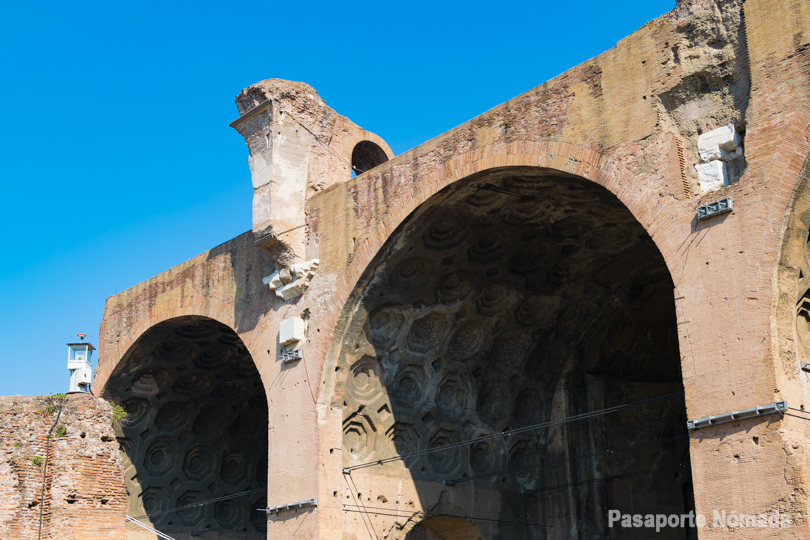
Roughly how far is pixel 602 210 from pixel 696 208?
2.71m

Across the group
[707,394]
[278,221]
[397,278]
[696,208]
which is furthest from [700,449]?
[278,221]

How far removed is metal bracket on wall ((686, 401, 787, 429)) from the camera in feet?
22.8

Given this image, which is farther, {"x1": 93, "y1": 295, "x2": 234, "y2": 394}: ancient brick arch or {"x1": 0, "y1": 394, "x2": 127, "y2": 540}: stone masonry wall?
{"x1": 93, "y1": 295, "x2": 234, "y2": 394}: ancient brick arch

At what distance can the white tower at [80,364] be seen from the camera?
41.1ft

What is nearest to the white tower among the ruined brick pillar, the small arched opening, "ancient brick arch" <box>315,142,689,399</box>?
the ruined brick pillar

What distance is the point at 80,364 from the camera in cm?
1273

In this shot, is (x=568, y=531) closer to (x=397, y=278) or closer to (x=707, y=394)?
(x=397, y=278)

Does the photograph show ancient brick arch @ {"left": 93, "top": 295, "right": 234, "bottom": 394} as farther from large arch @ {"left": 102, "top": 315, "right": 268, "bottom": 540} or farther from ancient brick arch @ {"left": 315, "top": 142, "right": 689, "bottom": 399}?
ancient brick arch @ {"left": 315, "top": 142, "right": 689, "bottom": 399}

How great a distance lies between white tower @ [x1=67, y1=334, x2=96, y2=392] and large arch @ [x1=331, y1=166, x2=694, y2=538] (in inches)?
150

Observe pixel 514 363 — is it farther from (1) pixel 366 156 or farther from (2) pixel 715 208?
(2) pixel 715 208

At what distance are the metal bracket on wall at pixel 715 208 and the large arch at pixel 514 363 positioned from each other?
223 cm

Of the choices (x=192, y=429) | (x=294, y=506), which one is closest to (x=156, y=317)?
(x=192, y=429)

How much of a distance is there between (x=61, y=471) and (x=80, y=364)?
273 centimetres

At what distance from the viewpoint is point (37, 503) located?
33.1 ft
